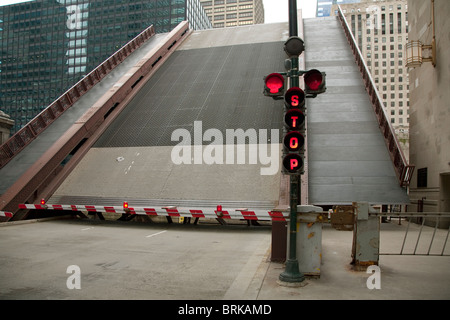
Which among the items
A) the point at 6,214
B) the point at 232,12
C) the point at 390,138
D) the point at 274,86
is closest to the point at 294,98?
the point at 274,86

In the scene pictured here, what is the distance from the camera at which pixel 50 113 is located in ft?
68.5

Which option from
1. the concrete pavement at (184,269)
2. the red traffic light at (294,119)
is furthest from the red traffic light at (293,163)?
the concrete pavement at (184,269)

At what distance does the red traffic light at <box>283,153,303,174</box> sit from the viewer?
6434 millimetres

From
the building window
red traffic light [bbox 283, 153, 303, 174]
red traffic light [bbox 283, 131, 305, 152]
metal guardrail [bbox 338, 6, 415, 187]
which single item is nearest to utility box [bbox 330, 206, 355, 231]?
red traffic light [bbox 283, 153, 303, 174]

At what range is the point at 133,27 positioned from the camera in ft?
389

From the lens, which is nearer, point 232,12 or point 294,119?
point 294,119

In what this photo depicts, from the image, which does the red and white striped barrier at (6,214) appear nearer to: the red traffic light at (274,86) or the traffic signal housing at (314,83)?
the red traffic light at (274,86)

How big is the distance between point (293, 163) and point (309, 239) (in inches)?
69.2

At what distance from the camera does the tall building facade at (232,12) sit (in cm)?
18675

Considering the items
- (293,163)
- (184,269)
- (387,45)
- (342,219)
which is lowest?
(184,269)

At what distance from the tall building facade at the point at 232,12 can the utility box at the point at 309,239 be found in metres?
190

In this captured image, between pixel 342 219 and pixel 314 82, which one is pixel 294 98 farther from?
pixel 342 219

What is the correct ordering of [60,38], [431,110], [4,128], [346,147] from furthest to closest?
[60,38] < [4,128] < [346,147] < [431,110]

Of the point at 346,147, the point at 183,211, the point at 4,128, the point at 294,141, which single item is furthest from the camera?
the point at 4,128
